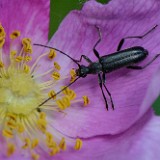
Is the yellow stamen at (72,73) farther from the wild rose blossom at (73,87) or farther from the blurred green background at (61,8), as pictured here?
the blurred green background at (61,8)

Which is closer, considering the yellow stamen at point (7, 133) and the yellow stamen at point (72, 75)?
the yellow stamen at point (7, 133)

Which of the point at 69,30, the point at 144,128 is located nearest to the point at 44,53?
the point at 69,30

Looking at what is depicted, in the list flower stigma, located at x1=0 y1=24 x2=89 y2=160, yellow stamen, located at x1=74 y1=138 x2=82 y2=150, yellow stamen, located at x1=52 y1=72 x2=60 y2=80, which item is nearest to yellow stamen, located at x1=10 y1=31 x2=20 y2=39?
flower stigma, located at x1=0 y1=24 x2=89 y2=160

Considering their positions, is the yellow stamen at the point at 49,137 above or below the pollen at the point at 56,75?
below

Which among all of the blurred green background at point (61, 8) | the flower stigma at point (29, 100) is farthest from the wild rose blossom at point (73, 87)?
the blurred green background at point (61, 8)

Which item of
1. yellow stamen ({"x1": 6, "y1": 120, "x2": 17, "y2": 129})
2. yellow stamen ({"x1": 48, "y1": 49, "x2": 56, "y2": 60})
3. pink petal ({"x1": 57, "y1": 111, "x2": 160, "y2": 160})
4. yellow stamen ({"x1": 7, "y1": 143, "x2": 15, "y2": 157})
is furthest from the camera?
yellow stamen ({"x1": 48, "y1": 49, "x2": 56, "y2": 60})

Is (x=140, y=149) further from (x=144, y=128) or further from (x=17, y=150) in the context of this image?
(x=17, y=150)

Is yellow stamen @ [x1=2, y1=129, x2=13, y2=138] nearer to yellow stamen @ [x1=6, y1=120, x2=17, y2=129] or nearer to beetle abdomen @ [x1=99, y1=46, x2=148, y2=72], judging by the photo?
→ yellow stamen @ [x1=6, y1=120, x2=17, y2=129]
